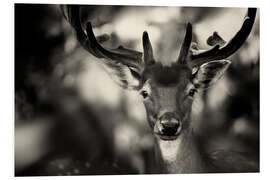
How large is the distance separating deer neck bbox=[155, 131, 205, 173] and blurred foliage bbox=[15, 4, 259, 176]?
0.09m

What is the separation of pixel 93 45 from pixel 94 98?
Result: 1.31 feet

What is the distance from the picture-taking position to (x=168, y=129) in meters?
3.12

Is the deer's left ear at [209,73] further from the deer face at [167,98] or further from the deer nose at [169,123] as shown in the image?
the deer nose at [169,123]

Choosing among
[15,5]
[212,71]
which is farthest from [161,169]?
[15,5]

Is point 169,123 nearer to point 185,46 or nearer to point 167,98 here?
point 167,98

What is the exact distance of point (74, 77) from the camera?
10.4ft

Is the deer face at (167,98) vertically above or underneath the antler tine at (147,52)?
underneath

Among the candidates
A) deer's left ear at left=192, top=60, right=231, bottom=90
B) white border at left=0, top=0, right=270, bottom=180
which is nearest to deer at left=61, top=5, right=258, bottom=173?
deer's left ear at left=192, top=60, right=231, bottom=90

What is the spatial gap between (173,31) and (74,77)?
0.84 metres

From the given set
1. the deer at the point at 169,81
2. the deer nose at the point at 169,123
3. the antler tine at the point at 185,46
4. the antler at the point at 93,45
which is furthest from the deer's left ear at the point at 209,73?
the antler at the point at 93,45

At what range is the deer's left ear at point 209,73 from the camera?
3.22m

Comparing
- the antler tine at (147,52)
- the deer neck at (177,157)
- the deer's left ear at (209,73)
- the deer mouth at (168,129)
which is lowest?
the deer neck at (177,157)

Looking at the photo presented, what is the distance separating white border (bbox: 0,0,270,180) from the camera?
306 cm
